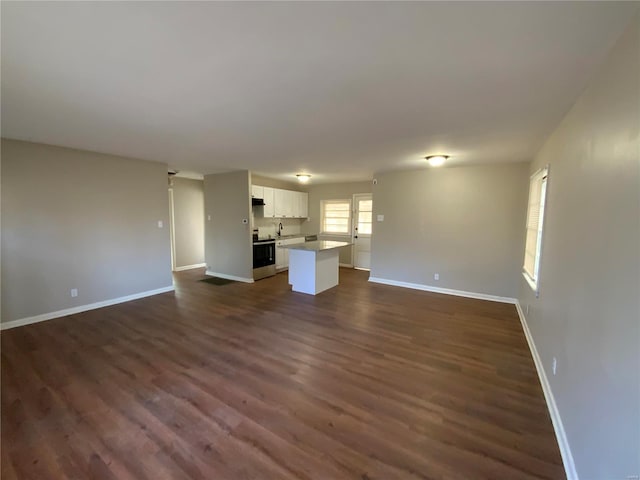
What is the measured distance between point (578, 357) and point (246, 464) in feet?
7.03

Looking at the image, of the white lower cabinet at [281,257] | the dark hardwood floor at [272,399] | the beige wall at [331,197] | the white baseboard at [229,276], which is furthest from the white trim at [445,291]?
the white baseboard at [229,276]

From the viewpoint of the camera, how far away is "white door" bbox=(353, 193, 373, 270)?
7.44 metres

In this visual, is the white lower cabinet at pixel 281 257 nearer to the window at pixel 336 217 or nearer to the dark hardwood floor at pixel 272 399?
the window at pixel 336 217

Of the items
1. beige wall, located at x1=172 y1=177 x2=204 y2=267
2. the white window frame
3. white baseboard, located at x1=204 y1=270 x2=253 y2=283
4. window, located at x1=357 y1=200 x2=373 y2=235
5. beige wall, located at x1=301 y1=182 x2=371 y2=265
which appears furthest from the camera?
the white window frame

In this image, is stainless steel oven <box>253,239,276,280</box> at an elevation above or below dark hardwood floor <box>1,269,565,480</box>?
above

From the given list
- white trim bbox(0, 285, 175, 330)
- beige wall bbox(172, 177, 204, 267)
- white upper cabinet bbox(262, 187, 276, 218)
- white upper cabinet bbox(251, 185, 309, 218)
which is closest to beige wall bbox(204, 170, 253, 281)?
white upper cabinet bbox(251, 185, 309, 218)

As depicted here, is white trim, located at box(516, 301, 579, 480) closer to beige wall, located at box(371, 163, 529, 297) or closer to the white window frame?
beige wall, located at box(371, 163, 529, 297)

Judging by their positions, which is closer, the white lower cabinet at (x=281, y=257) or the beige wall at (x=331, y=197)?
the white lower cabinet at (x=281, y=257)

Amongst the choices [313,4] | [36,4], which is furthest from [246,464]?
[36,4]

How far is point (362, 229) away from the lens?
755cm

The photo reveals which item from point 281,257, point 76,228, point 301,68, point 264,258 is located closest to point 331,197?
point 281,257

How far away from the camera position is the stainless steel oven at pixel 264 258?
20.3 ft

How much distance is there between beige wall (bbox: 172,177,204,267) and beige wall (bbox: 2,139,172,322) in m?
2.12

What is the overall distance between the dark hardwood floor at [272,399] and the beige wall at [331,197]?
4045mm
